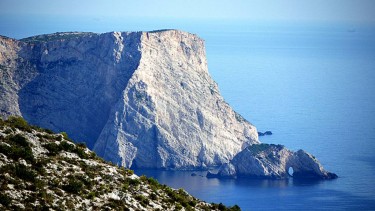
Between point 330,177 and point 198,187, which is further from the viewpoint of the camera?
point 330,177

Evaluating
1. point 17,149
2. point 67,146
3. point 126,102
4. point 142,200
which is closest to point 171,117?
point 126,102

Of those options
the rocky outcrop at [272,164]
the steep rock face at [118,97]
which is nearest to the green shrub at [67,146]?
the rocky outcrop at [272,164]

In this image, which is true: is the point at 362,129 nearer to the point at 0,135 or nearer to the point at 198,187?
the point at 198,187

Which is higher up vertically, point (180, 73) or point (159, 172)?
point (180, 73)

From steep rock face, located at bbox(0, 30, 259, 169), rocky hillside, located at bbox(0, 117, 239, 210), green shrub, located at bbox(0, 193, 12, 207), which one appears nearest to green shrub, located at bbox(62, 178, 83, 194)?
rocky hillside, located at bbox(0, 117, 239, 210)

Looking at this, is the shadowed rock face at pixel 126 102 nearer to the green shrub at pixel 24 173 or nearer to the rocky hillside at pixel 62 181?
the rocky hillside at pixel 62 181

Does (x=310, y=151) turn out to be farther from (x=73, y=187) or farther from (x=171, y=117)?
(x=73, y=187)

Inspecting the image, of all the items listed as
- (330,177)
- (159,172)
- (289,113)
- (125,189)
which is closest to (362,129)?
(289,113)
